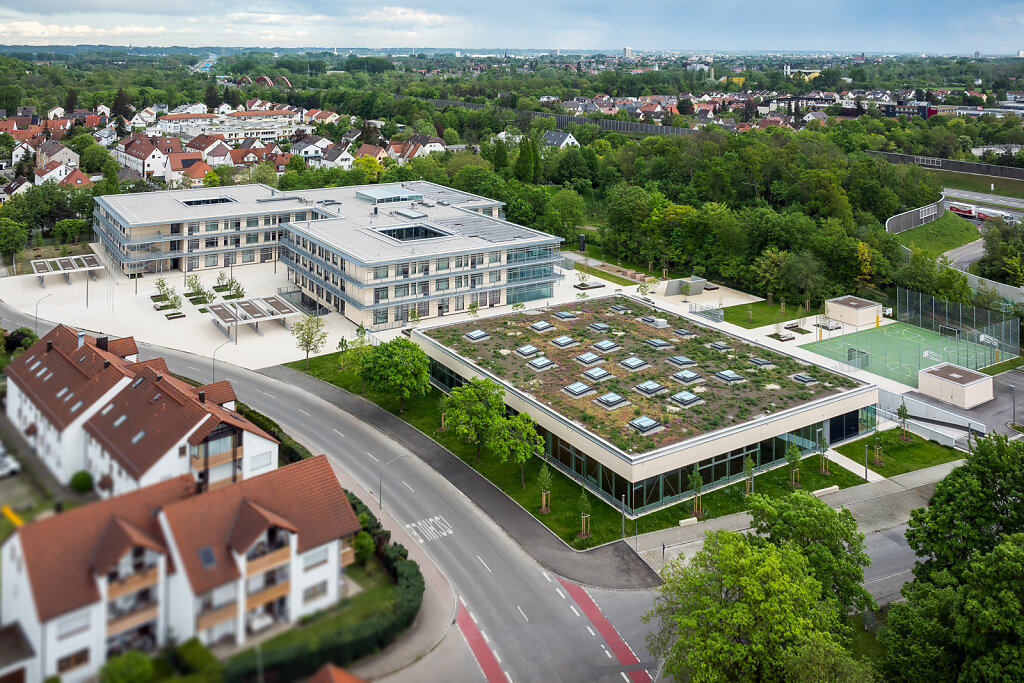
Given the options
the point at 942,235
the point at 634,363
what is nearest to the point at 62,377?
the point at 634,363

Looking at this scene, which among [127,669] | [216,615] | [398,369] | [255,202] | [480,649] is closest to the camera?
[127,669]

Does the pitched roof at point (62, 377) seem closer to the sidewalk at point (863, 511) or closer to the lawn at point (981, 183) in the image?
the sidewalk at point (863, 511)

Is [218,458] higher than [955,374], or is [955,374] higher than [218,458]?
[218,458]

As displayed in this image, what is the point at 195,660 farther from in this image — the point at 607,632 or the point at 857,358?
the point at 857,358

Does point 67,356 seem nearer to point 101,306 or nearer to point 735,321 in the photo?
point 101,306

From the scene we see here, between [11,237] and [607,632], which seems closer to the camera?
[607,632]

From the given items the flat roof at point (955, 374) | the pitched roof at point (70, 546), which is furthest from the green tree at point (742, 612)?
the flat roof at point (955, 374)

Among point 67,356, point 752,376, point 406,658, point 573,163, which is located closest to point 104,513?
point 67,356
